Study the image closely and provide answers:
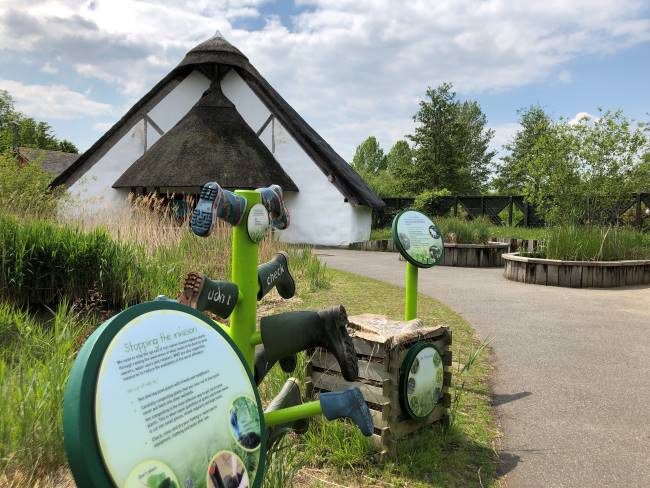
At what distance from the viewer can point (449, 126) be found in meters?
36.3

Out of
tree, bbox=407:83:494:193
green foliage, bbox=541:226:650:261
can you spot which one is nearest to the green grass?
green foliage, bbox=541:226:650:261

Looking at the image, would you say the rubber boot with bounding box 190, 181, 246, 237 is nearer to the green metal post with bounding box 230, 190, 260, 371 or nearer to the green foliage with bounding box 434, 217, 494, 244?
the green metal post with bounding box 230, 190, 260, 371

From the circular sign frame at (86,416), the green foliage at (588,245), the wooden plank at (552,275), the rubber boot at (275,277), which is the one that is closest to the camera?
the circular sign frame at (86,416)

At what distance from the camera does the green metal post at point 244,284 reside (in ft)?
7.43

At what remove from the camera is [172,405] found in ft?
3.99

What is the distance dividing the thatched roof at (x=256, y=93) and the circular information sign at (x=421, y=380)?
14.9m

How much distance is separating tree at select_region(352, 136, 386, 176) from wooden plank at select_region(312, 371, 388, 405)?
6513cm

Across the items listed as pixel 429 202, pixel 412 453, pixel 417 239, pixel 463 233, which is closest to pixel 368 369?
pixel 412 453

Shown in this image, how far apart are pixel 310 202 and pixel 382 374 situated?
52.2 ft

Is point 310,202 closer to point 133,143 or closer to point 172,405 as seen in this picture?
point 133,143

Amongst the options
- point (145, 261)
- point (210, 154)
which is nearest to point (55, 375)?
point (145, 261)

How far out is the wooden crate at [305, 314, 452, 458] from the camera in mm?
2633

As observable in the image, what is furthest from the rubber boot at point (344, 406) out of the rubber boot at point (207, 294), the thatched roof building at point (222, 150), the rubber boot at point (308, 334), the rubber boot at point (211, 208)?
the thatched roof building at point (222, 150)

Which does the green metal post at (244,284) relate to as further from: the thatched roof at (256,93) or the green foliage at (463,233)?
the thatched roof at (256,93)
